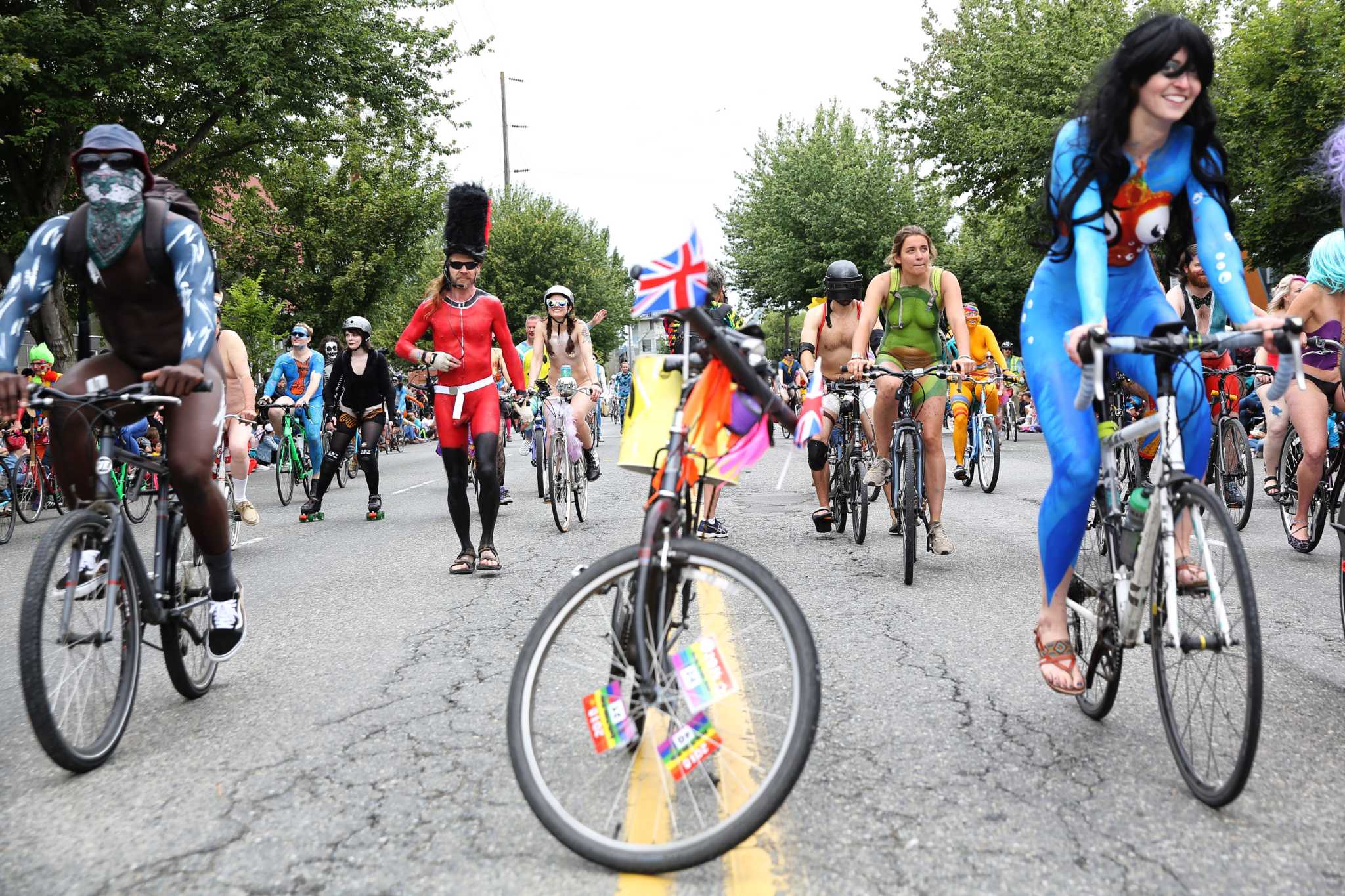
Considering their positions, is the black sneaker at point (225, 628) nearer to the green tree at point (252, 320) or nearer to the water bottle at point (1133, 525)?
the water bottle at point (1133, 525)

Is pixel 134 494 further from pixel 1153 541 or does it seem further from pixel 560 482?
pixel 560 482

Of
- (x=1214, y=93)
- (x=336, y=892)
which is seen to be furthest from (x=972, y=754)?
(x=1214, y=93)

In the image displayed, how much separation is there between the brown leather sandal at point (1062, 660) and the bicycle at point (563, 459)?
5832mm

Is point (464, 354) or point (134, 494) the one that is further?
point (464, 354)

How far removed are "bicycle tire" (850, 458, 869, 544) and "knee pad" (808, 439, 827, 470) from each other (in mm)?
203

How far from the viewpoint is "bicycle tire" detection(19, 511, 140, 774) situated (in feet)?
10.5

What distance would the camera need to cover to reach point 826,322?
8.56m

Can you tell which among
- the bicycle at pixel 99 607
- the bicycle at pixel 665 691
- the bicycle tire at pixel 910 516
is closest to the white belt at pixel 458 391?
the bicycle tire at pixel 910 516

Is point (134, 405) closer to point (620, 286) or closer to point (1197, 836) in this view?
point (1197, 836)

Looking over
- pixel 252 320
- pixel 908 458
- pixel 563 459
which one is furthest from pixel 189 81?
pixel 908 458

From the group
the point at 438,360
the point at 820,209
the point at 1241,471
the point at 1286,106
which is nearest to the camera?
the point at 438,360

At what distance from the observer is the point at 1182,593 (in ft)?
9.66

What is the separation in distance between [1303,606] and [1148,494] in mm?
2960

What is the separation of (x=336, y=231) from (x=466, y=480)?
1136 inches
